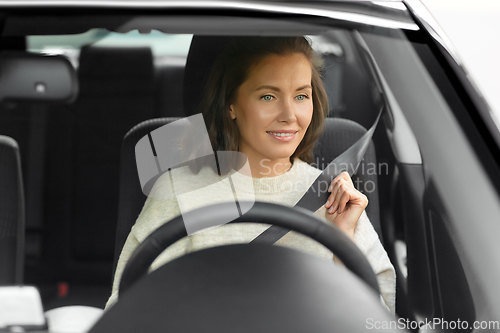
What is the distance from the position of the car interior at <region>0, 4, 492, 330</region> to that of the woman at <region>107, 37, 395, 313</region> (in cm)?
3

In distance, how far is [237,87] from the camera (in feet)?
3.38

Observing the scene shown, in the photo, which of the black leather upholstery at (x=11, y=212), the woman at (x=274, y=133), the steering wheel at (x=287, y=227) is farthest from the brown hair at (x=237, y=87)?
the black leather upholstery at (x=11, y=212)

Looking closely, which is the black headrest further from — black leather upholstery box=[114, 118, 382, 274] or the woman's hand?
the woman's hand

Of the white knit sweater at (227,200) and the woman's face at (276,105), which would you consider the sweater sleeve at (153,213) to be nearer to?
the white knit sweater at (227,200)

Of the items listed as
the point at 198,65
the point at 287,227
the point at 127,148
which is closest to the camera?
the point at 287,227

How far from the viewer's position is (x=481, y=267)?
0.71 metres

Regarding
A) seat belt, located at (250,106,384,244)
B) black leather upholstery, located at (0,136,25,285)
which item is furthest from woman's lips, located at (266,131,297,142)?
black leather upholstery, located at (0,136,25,285)

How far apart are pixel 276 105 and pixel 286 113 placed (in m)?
0.02

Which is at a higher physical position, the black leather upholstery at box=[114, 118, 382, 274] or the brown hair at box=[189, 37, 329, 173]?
the brown hair at box=[189, 37, 329, 173]

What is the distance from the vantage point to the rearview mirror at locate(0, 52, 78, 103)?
0.91 metres

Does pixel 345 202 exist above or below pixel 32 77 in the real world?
below

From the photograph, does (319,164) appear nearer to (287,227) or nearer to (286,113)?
(286,113)

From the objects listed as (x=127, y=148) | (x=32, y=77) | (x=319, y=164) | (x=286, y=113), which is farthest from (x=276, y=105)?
(x=127, y=148)

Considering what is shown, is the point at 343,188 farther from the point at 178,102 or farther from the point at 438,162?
the point at 178,102
